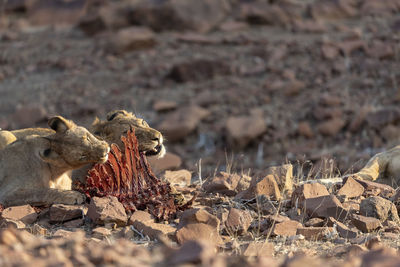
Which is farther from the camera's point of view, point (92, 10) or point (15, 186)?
point (92, 10)

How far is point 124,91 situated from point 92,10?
609 cm

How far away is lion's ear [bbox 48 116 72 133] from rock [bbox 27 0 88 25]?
62.4ft

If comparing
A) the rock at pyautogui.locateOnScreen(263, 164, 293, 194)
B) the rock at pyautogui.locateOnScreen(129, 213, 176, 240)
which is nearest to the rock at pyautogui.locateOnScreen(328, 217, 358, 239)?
the rock at pyautogui.locateOnScreen(263, 164, 293, 194)

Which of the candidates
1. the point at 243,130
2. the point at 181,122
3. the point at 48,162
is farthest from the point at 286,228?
the point at 181,122

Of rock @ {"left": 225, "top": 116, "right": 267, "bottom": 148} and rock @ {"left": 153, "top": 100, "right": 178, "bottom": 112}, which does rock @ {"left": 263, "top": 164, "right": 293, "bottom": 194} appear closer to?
rock @ {"left": 225, "top": 116, "right": 267, "bottom": 148}

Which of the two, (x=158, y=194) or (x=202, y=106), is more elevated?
(x=158, y=194)

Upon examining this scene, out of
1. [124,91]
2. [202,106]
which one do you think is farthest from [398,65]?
[124,91]

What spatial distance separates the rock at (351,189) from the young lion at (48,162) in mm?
2268

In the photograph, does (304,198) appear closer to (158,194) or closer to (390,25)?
(158,194)

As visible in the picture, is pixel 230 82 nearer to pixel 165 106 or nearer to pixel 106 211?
pixel 165 106

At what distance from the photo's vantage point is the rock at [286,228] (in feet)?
15.8

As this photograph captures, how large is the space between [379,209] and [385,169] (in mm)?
2404

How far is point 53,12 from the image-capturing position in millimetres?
24203

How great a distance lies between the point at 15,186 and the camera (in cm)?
581
